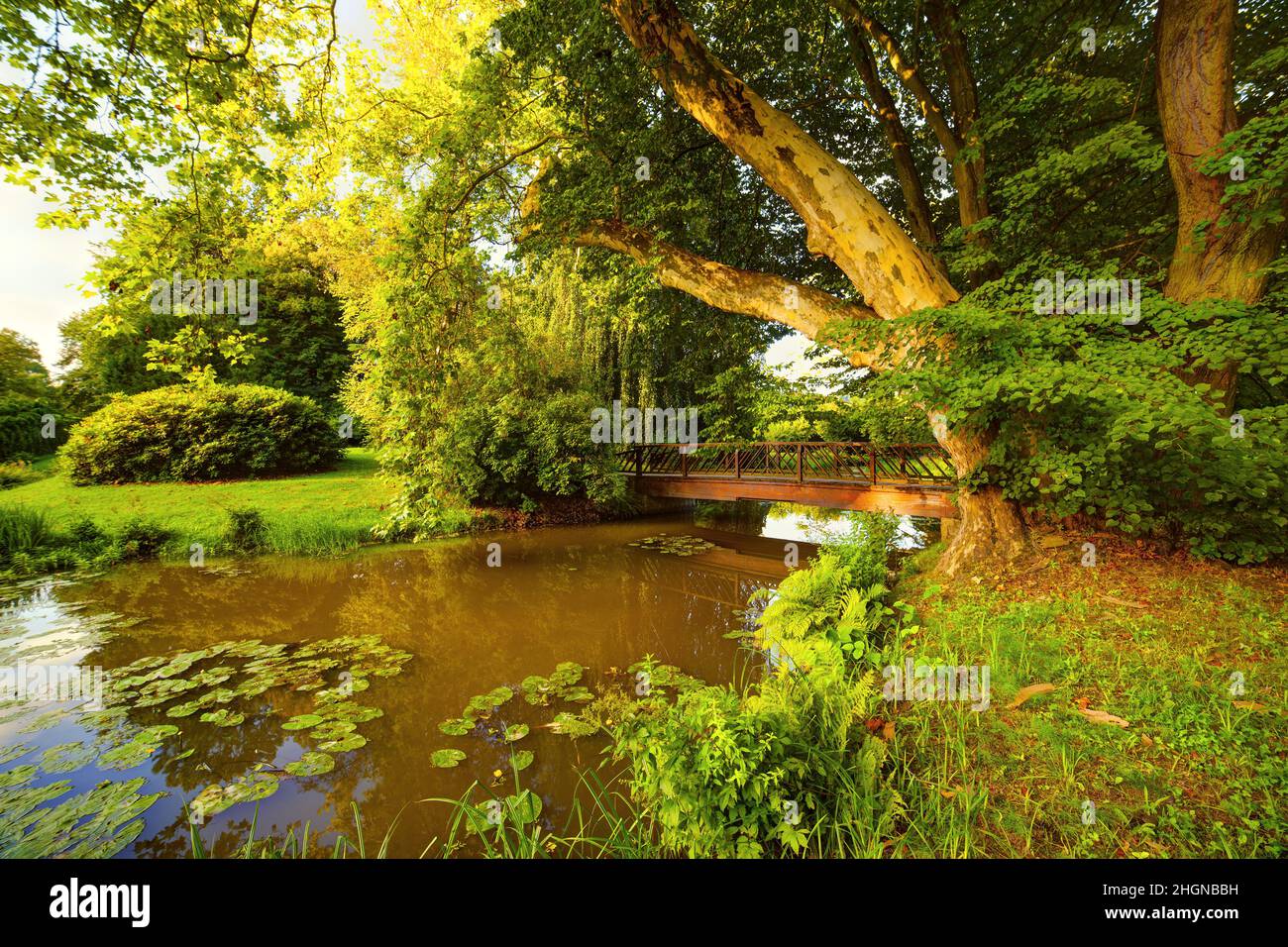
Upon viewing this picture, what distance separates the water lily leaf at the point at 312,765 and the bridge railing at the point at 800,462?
9.48 m

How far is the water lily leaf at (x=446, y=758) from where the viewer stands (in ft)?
10.2

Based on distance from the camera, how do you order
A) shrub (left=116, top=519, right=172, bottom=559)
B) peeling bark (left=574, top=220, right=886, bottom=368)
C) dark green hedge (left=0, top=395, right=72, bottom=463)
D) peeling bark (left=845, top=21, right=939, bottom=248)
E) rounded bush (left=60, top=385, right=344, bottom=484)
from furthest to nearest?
dark green hedge (left=0, top=395, right=72, bottom=463), rounded bush (left=60, top=385, right=344, bottom=484), shrub (left=116, top=519, right=172, bottom=559), peeling bark (left=845, top=21, right=939, bottom=248), peeling bark (left=574, top=220, right=886, bottom=368)

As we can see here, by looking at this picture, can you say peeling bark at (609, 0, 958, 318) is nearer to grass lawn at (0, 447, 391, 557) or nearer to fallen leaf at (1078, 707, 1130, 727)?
fallen leaf at (1078, 707, 1130, 727)

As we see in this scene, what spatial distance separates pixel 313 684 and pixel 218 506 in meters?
8.76

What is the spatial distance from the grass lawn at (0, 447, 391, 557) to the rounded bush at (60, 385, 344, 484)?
0.67 metres

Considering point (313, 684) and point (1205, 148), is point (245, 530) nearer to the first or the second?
point (313, 684)

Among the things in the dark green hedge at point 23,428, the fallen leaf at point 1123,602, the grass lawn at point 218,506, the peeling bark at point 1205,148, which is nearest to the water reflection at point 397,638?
the grass lawn at point 218,506

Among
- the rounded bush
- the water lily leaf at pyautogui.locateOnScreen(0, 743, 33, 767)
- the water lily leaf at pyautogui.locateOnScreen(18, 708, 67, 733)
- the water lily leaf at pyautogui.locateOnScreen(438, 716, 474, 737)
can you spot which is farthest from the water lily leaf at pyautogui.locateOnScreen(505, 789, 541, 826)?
the rounded bush

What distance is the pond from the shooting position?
274cm

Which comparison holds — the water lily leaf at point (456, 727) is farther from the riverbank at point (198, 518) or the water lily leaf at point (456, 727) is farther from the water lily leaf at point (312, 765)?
the riverbank at point (198, 518)

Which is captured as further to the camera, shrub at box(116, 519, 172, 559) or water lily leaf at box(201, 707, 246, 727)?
shrub at box(116, 519, 172, 559)

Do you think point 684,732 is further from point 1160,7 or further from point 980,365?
point 1160,7

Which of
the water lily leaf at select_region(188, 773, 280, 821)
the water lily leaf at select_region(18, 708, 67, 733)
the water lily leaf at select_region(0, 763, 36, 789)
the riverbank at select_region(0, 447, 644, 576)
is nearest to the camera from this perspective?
the water lily leaf at select_region(188, 773, 280, 821)

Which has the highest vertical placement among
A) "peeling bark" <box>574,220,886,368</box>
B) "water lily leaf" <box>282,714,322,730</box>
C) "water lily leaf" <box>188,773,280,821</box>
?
"peeling bark" <box>574,220,886,368</box>
